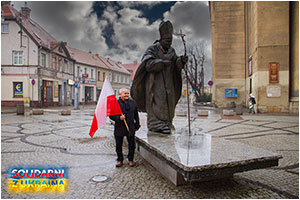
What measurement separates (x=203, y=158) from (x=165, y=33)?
2.91 m

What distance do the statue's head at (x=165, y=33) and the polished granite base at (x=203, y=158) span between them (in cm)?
205

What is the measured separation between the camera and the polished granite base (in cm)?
279

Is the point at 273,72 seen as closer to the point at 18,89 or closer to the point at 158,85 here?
the point at 158,85

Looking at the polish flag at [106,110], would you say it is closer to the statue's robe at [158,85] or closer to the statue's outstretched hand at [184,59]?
the statue's robe at [158,85]

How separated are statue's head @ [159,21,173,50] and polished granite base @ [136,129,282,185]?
2054 mm

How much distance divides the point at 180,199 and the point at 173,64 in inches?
116

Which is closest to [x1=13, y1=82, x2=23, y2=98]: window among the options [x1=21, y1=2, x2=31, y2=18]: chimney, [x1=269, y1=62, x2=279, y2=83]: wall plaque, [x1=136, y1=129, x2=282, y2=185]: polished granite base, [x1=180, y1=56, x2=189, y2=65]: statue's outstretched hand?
[x1=21, y1=2, x2=31, y2=18]: chimney

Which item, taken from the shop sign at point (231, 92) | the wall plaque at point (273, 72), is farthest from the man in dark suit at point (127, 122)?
the shop sign at point (231, 92)

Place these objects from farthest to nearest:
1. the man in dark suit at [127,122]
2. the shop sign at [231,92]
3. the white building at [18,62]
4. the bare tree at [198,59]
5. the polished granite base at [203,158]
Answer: the bare tree at [198,59], the white building at [18,62], the shop sign at [231,92], the man in dark suit at [127,122], the polished granite base at [203,158]

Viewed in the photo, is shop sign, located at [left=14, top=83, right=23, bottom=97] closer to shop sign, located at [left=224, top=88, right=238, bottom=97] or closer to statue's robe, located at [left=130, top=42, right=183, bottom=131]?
shop sign, located at [left=224, top=88, right=238, bottom=97]

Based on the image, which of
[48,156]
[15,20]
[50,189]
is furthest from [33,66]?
[50,189]

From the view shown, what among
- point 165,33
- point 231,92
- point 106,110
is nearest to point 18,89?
point 231,92

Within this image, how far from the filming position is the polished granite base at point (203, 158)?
2.79 meters

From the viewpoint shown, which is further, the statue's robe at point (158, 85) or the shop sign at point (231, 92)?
the shop sign at point (231, 92)
